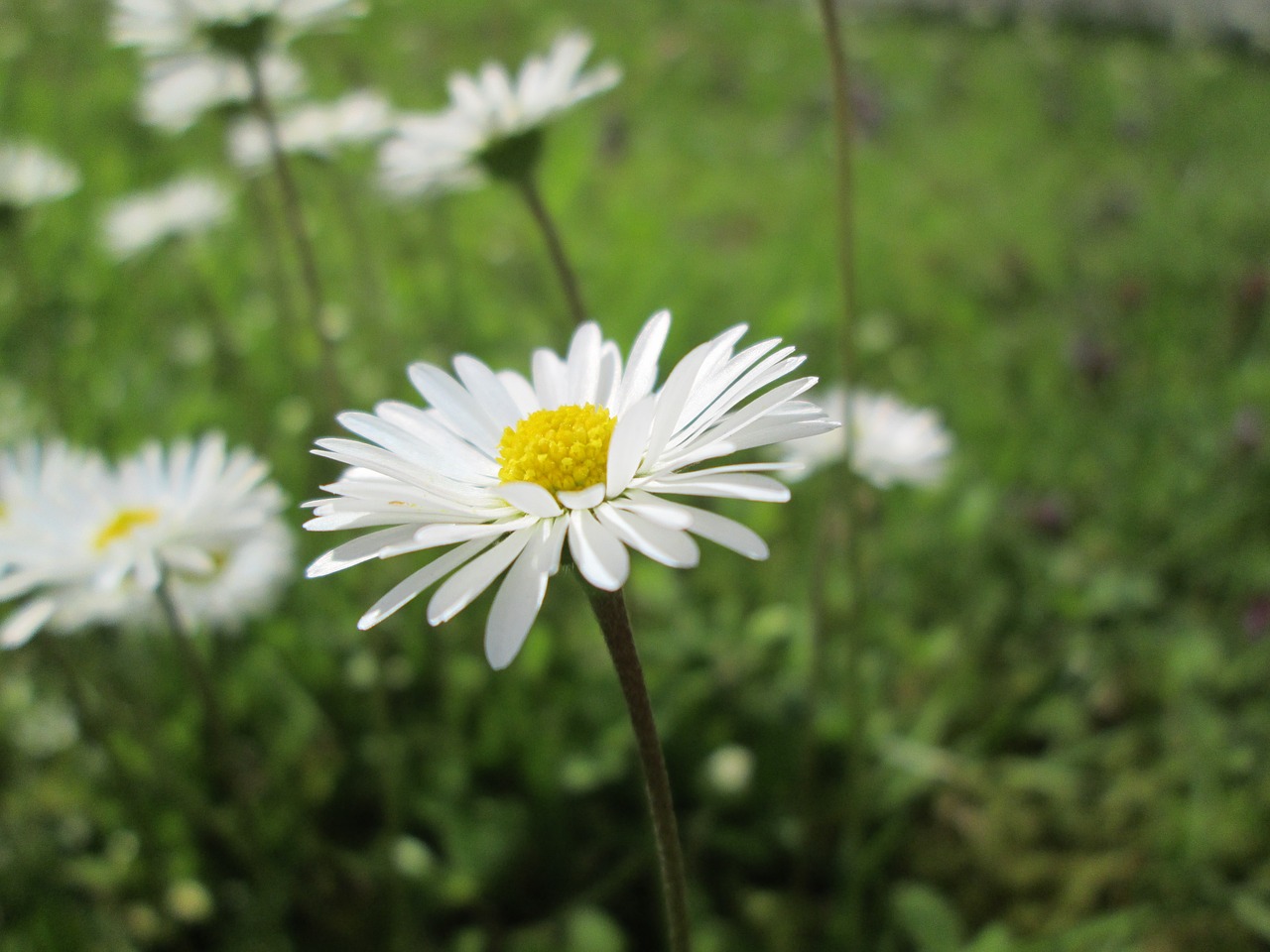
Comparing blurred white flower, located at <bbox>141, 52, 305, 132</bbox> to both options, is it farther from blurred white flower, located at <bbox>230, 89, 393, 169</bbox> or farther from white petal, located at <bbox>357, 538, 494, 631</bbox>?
white petal, located at <bbox>357, 538, 494, 631</bbox>

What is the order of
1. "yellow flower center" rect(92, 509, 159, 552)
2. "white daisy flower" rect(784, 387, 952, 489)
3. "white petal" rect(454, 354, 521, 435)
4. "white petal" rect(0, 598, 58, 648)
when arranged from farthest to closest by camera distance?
"white daisy flower" rect(784, 387, 952, 489)
"yellow flower center" rect(92, 509, 159, 552)
"white petal" rect(0, 598, 58, 648)
"white petal" rect(454, 354, 521, 435)

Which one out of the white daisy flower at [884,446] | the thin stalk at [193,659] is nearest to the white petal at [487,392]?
the thin stalk at [193,659]

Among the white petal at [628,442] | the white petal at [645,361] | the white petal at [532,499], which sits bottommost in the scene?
the white petal at [532,499]

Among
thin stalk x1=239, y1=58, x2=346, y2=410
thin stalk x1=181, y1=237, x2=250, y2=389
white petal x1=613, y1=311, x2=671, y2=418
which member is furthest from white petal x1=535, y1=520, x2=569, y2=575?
thin stalk x1=181, y1=237, x2=250, y2=389

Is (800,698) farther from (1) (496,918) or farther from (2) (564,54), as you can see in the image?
(2) (564,54)

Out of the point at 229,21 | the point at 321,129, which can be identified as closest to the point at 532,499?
the point at 229,21

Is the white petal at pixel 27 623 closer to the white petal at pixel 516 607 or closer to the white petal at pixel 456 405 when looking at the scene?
the white petal at pixel 456 405

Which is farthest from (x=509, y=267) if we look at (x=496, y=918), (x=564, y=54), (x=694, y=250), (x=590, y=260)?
(x=496, y=918)
